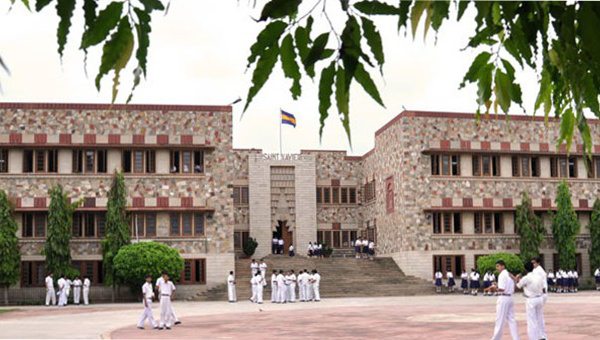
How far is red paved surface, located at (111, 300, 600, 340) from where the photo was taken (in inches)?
740

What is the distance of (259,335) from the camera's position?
19203 millimetres

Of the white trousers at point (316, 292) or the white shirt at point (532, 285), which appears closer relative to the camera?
the white shirt at point (532, 285)

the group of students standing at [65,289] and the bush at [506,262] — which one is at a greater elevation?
the bush at [506,262]

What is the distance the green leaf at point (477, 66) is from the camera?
3475 millimetres

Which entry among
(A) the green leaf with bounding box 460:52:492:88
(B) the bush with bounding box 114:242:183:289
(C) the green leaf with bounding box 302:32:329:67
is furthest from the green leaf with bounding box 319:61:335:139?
(B) the bush with bounding box 114:242:183:289

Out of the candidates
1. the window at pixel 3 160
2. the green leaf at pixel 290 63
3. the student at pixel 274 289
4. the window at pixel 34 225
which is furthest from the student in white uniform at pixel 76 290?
the green leaf at pixel 290 63

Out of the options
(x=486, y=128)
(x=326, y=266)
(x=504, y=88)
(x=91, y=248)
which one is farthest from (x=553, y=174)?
(x=504, y=88)

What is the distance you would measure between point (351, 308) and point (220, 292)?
42.2ft

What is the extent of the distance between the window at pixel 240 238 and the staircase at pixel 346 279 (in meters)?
3.75

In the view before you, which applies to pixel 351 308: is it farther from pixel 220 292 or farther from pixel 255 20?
pixel 255 20

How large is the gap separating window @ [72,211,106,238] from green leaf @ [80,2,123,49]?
40740 mm

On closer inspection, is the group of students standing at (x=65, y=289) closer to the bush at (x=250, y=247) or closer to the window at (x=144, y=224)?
the window at (x=144, y=224)

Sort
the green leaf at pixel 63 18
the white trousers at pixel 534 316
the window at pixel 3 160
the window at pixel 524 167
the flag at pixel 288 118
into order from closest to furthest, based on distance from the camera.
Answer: the green leaf at pixel 63 18, the white trousers at pixel 534 316, the window at pixel 3 160, the window at pixel 524 167, the flag at pixel 288 118

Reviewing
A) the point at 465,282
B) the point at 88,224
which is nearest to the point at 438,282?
the point at 465,282
